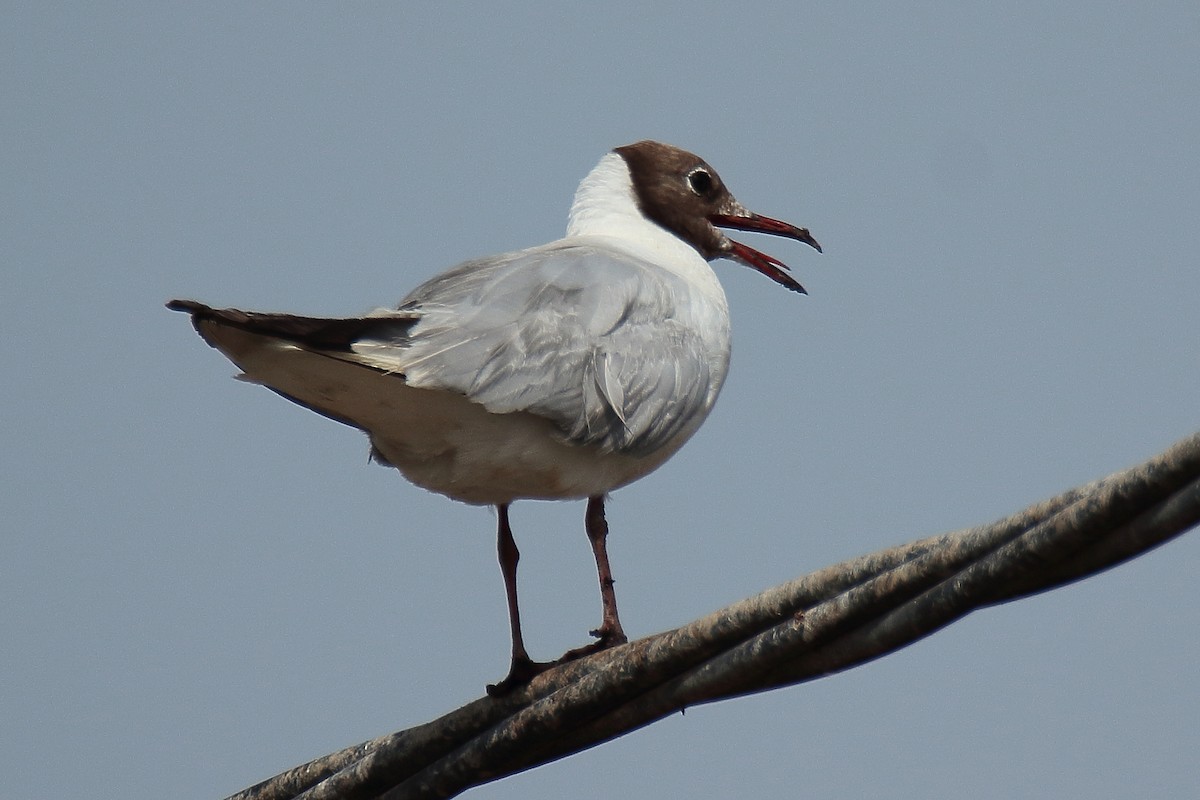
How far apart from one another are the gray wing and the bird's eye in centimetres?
178

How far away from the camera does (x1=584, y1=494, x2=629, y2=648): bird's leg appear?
6668 mm

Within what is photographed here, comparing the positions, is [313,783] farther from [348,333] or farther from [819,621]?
[819,621]

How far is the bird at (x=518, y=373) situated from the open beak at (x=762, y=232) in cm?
132

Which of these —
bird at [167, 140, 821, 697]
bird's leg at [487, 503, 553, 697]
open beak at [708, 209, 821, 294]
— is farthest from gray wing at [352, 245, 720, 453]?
open beak at [708, 209, 821, 294]

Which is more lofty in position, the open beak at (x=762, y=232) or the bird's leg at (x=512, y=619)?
the open beak at (x=762, y=232)

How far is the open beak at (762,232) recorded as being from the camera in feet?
28.5

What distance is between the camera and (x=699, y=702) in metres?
4.45

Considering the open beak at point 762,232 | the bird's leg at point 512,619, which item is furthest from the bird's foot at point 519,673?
the open beak at point 762,232

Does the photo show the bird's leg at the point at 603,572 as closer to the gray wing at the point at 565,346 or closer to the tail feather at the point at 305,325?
the gray wing at the point at 565,346

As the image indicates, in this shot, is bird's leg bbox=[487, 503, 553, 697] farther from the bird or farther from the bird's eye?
the bird's eye

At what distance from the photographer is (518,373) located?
6.06 meters

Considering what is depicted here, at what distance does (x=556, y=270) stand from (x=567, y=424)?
2.30ft

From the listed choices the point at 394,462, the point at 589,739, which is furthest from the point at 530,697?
the point at 394,462

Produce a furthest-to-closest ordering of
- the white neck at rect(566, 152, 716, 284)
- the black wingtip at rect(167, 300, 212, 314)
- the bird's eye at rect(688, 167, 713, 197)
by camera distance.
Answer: the bird's eye at rect(688, 167, 713, 197) < the white neck at rect(566, 152, 716, 284) < the black wingtip at rect(167, 300, 212, 314)
